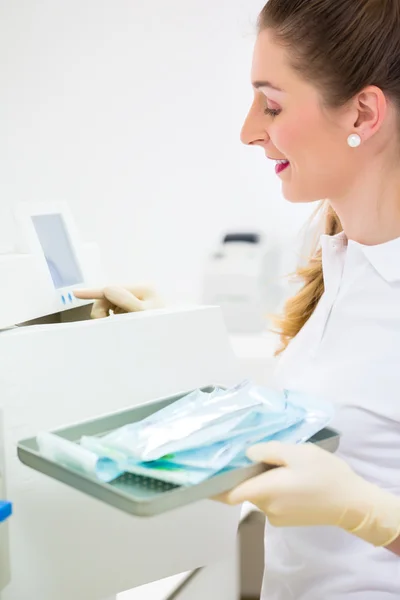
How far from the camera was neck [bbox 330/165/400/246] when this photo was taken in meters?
1.04

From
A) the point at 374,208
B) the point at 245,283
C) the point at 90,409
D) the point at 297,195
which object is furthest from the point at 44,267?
the point at 245,283

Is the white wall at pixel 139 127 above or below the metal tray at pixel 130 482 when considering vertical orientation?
above

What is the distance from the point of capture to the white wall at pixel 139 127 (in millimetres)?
2453

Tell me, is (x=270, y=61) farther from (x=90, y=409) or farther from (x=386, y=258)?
(x=90, y=409)

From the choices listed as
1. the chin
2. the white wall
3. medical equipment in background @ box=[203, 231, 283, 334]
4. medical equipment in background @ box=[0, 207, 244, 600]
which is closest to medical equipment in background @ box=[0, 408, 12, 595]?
medical equipment in background @ box=[0, 207, 244, 600]

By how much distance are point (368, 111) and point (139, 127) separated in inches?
71.2

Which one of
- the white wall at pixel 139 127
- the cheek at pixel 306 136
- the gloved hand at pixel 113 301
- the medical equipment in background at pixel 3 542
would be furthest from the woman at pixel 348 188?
the white wall at pixel 139 127

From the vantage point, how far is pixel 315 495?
2.40 feet

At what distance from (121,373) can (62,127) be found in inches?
70.8

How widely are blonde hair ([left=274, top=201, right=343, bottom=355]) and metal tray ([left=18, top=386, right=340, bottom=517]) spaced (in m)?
0.43

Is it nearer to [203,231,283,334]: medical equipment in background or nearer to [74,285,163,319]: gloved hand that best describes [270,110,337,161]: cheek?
[74,285,163,319]: gloved hand

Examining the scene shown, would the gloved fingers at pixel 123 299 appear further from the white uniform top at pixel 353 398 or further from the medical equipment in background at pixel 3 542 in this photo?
the medical equipment in background at pixel 3 542

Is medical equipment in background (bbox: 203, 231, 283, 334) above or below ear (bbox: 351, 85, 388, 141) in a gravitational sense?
below

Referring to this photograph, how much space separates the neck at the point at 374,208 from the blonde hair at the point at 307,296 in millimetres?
157
